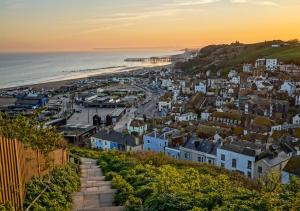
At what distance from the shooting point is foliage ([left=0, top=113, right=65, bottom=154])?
35.1 ft

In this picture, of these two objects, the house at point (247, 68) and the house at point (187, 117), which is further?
the house at point (247, 68)

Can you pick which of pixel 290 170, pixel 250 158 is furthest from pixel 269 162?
pixel 290 170

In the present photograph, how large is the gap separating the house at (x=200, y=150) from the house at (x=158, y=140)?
9.81ft

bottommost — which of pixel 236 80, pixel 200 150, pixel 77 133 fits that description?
pixel 77 133

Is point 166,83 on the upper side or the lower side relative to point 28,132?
lower

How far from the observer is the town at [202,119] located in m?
27.5

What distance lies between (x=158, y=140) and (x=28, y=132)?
24.3 m

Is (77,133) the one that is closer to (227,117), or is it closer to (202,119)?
(202,119)

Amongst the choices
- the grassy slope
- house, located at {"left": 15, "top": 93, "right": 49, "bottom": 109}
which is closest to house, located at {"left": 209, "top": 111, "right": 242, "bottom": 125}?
house, located at {"left": 15, "top": 93, "right": 49, "bottom": 109}

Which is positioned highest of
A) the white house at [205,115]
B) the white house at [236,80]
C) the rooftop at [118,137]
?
the white house at [236,80]

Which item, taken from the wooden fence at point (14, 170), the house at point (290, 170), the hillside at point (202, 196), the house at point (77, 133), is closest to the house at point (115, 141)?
the house at point (77, 133)

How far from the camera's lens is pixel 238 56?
12762 centimetres

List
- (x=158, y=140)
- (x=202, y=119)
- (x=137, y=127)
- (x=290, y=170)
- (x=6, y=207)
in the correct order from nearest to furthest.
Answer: (x=6, y=207), (x=290, y=170), (x=158, y=140), (x=137, y=127), (x=202, y=119)

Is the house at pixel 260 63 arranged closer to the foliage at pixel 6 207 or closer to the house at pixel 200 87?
the house at pixel 200 87
